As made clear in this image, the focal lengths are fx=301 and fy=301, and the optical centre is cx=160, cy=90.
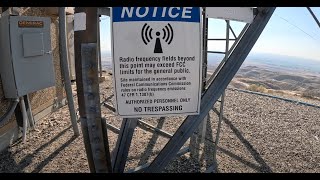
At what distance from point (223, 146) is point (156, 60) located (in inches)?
120

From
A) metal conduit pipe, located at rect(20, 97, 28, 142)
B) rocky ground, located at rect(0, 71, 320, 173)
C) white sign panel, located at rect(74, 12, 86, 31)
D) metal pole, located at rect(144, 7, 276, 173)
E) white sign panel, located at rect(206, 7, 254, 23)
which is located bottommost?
rocky ground, located at rect(0, 71, 320, 173)

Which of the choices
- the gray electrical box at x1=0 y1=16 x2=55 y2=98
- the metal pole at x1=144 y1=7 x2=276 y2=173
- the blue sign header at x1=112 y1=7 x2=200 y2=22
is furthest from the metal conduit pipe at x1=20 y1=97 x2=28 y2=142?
the blue sign header at x1=112 y1=7 x2=200 y2=22

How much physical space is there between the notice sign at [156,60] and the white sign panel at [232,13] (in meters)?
0.34

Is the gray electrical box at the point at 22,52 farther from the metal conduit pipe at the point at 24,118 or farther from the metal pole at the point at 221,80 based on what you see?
the metal pole at the point at 221,80

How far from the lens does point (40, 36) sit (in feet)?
15.3

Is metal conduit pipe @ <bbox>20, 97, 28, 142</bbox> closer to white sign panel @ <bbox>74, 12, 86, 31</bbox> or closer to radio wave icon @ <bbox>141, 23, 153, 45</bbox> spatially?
white sign panel @ <bbox>74, 12, 86, 31</bbox>

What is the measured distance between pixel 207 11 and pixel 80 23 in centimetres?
106

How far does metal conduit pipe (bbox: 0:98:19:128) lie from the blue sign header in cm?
296

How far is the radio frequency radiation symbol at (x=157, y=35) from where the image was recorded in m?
2.26

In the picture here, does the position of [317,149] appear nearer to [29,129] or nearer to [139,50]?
[139,50]

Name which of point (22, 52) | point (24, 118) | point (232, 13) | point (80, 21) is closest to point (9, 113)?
point (24, 118)

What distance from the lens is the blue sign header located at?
7.25ft

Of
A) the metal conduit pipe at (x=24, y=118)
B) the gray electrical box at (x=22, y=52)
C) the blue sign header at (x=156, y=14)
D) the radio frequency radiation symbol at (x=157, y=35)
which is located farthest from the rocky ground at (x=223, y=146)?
the blue sign header at (x=156, y=14)

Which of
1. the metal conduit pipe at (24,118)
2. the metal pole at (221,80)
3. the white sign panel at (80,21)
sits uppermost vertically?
the white sign panel at (80,21)
